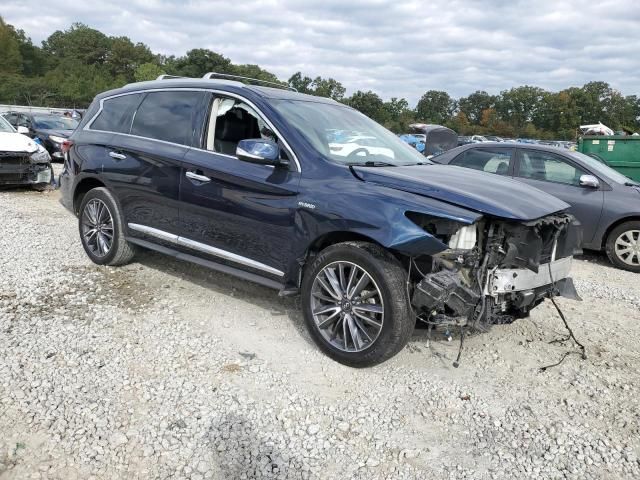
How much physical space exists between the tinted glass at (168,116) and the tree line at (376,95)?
73.7m

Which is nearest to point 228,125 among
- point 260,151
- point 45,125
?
point 260,151

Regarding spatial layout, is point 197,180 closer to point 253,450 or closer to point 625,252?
point 253,450

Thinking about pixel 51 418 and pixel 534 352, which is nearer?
pixel 51 418

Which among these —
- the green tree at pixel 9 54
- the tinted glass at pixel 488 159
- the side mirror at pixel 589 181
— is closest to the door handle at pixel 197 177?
the tinted glass at pixel 488 159

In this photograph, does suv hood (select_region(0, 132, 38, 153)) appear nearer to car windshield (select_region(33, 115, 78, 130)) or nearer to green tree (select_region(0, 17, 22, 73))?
car windshield (select_region(33, 115, 78, 130))

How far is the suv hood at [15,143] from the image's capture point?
31.2ft

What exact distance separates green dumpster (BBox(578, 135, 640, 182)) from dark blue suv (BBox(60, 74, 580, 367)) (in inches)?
337

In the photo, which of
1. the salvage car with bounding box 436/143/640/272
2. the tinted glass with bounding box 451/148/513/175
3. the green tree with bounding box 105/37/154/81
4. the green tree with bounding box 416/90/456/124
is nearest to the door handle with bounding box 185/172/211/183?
the tinted glass with bounding box 451/148/513/175

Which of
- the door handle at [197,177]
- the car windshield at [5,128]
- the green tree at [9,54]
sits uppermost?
the green tree at [9,54]

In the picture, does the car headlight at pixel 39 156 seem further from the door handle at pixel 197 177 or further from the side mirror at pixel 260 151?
the side mirror at pixel 260 151

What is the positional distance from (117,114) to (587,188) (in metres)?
6.11

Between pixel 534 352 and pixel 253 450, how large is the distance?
97.5 inches

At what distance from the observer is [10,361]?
3.55m

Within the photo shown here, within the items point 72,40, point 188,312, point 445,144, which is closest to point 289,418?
point 188,312
